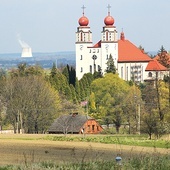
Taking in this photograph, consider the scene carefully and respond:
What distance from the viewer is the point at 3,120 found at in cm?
7106

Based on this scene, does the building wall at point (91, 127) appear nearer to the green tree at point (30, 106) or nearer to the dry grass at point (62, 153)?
the green tree at point (30, 106)

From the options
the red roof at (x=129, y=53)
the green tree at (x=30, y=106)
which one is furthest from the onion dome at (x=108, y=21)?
the green tree at (x=30, y=106)

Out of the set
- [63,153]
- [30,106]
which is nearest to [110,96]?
[30,106]

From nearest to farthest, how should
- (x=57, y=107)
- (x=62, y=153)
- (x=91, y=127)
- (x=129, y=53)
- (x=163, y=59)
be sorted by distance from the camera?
(x=62, y=153), (x=91, y=127), (x=57, y=107), (x=129, y=53), (x=163, y=59)

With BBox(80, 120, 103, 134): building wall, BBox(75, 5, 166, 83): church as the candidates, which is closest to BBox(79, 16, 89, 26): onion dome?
BBox(75, 5, 166, 83): church

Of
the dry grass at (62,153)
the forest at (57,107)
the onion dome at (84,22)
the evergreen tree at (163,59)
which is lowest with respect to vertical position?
the dry grass at (62,153)

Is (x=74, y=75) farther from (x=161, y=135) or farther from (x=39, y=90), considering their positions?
(x=161, y=135)

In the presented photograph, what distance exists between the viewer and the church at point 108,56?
123m

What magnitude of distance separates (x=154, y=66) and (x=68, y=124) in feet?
208

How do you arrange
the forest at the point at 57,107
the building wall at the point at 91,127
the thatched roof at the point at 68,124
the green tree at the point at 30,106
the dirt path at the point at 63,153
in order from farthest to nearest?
the green tree at the point at 30,106 < the forest at the point at 57,107 < the building wall at the point at 91,127 < the thatched roof at the point at 68,124 < the dirt path at the point at 63,153

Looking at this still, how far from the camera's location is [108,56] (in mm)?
122625

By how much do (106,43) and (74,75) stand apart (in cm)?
1171

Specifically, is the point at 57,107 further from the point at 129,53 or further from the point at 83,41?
the point at 129,53

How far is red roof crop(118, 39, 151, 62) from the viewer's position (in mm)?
124938
